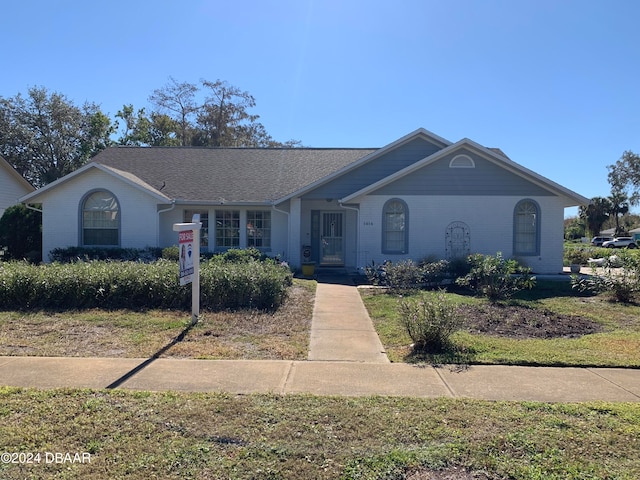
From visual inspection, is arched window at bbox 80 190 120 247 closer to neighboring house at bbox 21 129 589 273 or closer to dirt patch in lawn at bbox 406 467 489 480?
neighboring house at bbox 21 129 589 273

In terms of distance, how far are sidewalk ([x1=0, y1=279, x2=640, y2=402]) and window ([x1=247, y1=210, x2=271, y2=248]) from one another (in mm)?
12418

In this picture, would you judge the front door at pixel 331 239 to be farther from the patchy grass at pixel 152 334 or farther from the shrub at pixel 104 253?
the patchy grass at pixel 152 334

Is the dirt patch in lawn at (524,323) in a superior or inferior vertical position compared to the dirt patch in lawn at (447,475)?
superior

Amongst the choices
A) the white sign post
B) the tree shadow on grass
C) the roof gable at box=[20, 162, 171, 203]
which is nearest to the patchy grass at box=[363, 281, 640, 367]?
the tree shadow on grass

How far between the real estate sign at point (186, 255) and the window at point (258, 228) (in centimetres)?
1054

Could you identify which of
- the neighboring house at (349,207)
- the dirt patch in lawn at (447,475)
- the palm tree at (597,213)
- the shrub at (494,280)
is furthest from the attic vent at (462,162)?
the palm tree at (597,213)

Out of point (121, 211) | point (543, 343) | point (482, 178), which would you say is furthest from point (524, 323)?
point (121, 211)

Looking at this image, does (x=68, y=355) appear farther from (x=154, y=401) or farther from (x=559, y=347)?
(x=559, y=347)

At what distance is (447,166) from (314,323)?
990 centimetres

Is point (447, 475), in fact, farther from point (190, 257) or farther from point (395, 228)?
point (395, 228)

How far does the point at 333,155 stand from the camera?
22750mm

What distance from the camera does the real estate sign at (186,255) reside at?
26.3 feet

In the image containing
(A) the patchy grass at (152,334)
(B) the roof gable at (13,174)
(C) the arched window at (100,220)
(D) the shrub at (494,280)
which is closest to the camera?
(A) the patchy grass at (152,334)

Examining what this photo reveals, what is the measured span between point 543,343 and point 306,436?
5.14 meters
